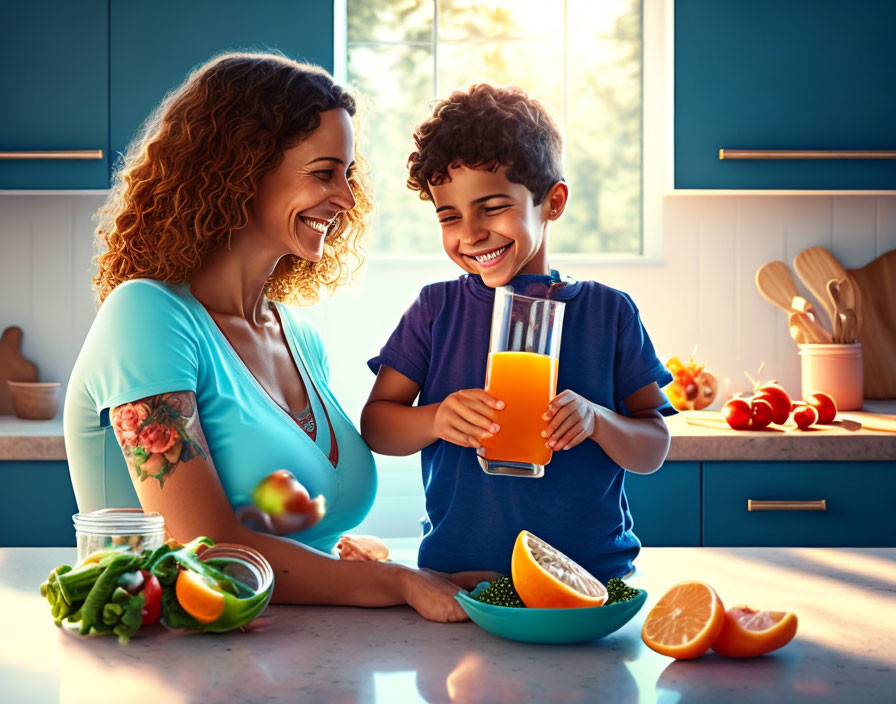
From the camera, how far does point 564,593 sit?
928 mm

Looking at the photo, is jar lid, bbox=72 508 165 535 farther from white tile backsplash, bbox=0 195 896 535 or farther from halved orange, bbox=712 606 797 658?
white tile backsplash, bbox=0 195 896 535

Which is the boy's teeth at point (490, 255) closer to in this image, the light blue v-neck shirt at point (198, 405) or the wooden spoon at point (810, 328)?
the light blue v-neck shirt at point (198, 405)

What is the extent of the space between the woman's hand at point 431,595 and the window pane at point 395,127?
221 cm

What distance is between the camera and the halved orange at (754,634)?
2.97 ft

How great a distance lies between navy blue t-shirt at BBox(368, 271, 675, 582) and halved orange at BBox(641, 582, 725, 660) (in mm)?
410

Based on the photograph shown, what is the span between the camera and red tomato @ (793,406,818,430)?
2525 mm

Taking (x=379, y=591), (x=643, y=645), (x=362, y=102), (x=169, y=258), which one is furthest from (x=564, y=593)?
(x=362, y=102)

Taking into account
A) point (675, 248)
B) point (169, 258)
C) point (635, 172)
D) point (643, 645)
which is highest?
point (635, 172)

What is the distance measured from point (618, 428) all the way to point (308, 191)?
0.60 meters

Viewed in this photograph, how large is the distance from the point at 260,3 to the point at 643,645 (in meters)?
2.37

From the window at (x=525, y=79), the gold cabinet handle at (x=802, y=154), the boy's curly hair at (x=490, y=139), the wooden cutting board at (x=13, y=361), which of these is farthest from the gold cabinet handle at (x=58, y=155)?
the gold cabinet handle at (x=802, y=154)

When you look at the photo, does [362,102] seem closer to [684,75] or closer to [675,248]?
[684,75]

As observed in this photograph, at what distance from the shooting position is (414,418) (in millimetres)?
1364

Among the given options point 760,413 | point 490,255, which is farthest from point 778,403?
point 490,255
